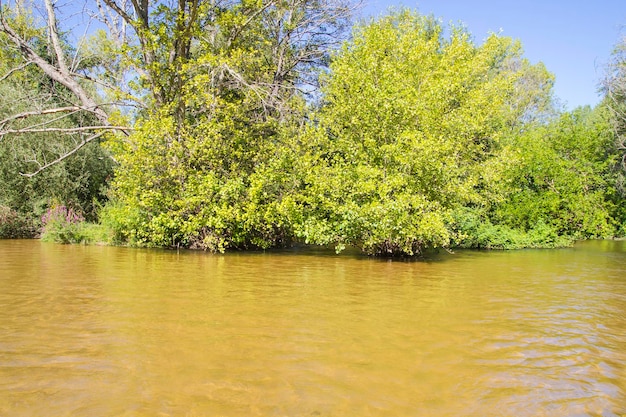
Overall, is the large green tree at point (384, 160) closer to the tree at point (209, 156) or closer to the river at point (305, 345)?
the tree at point (209, 156)

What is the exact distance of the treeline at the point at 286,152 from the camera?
14.3 meters

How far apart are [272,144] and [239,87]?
222 centimetres

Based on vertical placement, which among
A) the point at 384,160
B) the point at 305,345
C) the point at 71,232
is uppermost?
the point at 384,160

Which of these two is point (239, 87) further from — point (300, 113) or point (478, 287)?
point (478, 287)

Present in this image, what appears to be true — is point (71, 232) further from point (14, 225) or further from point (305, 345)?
point (305, 345)

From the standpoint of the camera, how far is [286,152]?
1542cm

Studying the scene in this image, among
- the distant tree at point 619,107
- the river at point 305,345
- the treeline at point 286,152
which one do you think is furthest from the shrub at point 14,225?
the distant tree at point 619,107

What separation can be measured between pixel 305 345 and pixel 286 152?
1045cm

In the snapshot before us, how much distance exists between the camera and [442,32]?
2906cm

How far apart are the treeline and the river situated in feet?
13.3

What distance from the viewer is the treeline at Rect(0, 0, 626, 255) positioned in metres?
14.3

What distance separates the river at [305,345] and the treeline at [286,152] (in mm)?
4064

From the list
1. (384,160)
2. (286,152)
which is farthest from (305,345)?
A: (286,152)

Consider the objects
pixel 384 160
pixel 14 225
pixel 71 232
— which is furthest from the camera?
pixel 14 225
